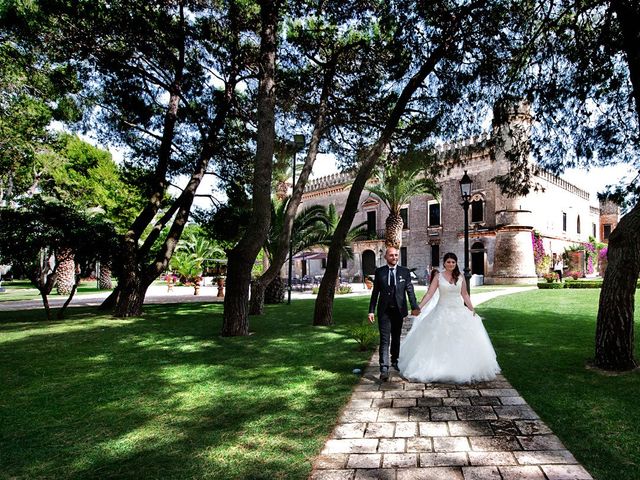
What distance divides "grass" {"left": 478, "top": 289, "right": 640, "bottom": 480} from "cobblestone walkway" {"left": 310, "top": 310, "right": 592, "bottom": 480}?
0.16m

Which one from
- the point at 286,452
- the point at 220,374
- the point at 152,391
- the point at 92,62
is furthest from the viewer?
the point at 92,62

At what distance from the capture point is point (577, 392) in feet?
13.9

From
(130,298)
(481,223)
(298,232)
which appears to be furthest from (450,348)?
(481,223)

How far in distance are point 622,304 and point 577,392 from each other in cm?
150

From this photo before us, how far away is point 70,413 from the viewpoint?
12.6 feet

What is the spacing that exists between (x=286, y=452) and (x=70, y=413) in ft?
7.90

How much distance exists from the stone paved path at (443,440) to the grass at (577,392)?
16cm

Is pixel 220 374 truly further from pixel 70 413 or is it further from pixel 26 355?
pixel 26 355

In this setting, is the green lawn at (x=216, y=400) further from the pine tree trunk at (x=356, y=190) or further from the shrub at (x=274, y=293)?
the shrub at (x=274, y=293)

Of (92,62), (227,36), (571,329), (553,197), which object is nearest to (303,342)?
(571,329)

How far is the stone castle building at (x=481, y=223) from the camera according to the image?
85.7 feet

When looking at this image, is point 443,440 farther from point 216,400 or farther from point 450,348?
point 216,400

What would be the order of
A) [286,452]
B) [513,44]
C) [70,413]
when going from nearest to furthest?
1. [286,452]
2. [70,413]
3. [513,44]

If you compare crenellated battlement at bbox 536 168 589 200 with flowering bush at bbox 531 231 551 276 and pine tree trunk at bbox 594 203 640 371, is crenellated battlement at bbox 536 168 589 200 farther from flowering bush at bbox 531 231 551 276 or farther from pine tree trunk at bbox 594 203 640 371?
pine tree trunk at bbox 594 203 640 371
